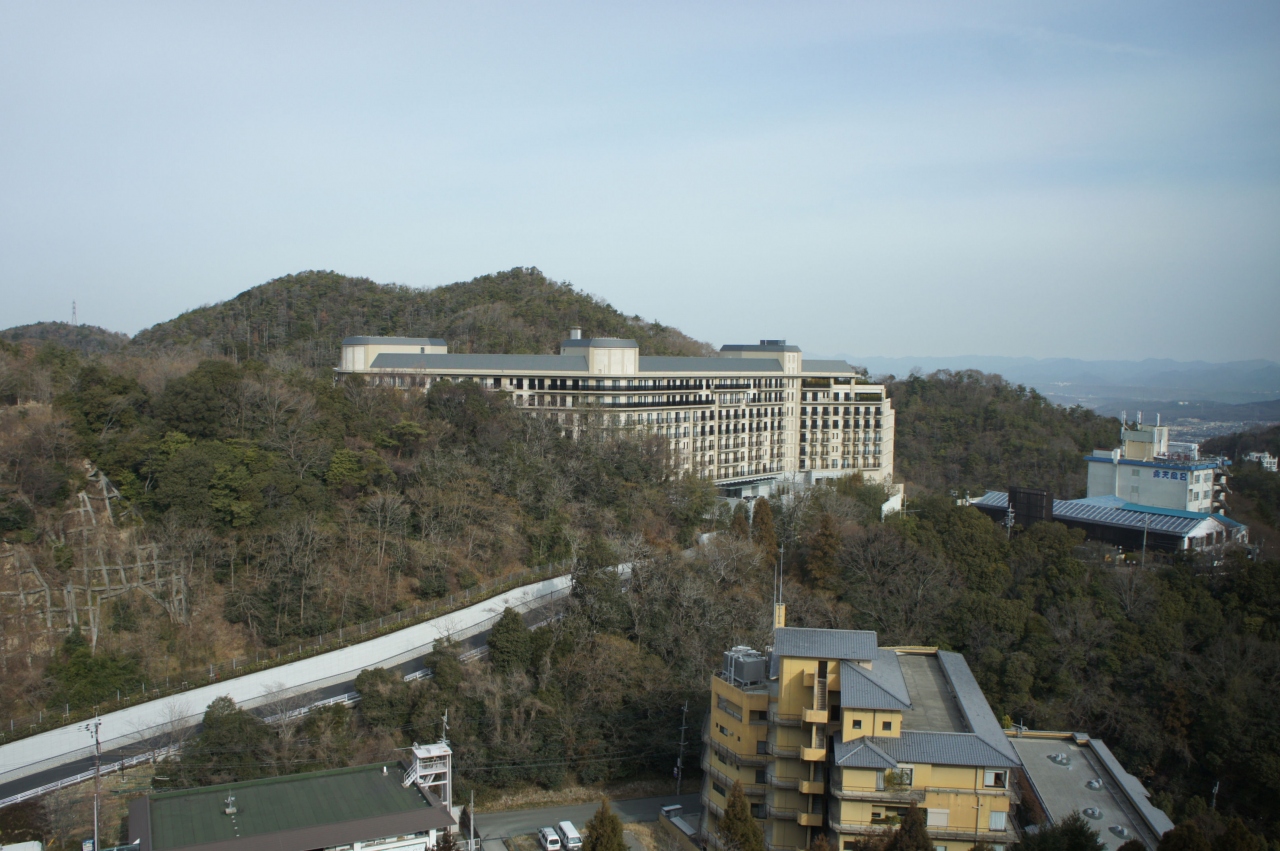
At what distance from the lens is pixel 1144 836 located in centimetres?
1702

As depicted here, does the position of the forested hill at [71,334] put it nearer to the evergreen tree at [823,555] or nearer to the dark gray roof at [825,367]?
the dark gray roof at [825,367]

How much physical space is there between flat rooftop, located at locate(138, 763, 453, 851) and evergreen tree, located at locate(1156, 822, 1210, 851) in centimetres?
1084

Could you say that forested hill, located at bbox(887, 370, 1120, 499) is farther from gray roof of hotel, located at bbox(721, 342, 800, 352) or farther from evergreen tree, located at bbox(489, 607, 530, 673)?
evergreen tree, located at bbox(489, 607, 530, 673)

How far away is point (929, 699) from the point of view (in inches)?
674

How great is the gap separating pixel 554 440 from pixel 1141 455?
73.3 ft

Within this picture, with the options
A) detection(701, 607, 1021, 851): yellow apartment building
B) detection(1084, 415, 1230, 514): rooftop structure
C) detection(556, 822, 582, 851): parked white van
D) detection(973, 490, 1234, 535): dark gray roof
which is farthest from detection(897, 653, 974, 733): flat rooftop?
detection(1084, 415, 1230, 514): rooftop structure

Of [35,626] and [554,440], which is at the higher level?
[554,440]

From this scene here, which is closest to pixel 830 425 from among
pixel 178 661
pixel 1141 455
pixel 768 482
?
pixel 768 482

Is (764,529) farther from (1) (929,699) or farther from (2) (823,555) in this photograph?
(1) (929,699)

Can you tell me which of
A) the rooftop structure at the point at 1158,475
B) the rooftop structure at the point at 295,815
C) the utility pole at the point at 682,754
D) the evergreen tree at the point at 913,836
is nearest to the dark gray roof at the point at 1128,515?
the rooftop structure at the point at 1158,475

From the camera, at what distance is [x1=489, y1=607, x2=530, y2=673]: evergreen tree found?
21.4 m

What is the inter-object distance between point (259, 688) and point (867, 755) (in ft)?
41.6

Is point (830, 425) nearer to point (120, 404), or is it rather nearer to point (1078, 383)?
point (120, 404)

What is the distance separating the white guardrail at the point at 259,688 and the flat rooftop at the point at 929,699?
32.1ft
